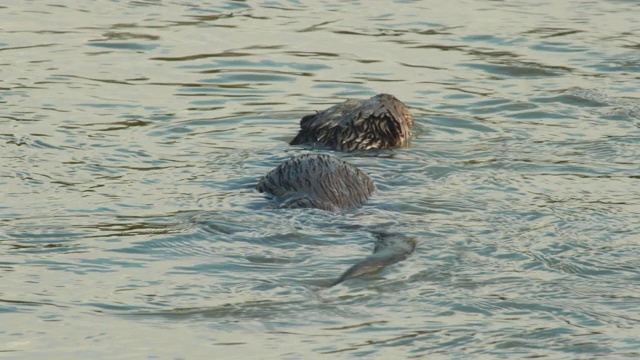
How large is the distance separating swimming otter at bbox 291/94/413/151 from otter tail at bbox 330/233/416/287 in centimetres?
221

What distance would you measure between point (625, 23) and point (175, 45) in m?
4.03

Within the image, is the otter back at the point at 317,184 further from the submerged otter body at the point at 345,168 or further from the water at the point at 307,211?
the water at the point at 307,211

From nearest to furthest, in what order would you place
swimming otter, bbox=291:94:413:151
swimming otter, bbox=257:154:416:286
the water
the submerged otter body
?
the water → the submerged otter body → swimming otter, bbox=257:154:416:286 → swimming otter, bbox=291:94:413:151

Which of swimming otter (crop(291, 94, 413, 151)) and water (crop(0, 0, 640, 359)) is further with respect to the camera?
swimming otter (crop(291, 94, 413, 151))

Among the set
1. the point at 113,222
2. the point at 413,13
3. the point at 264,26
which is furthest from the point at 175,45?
the point at 113,222

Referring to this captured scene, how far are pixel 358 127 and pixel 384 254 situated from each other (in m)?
2.73

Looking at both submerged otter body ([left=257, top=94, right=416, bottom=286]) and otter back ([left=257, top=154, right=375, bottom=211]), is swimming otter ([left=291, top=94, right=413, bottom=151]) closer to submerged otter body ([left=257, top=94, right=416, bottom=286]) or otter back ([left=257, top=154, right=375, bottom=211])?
submerged otter body ([left=257, top=94, right=416, bottom=286])

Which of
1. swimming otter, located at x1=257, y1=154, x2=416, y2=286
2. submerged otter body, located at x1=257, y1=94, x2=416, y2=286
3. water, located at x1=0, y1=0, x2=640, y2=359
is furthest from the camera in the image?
swimming otter, located at x1=257, y1=154, x2=416, y2=286

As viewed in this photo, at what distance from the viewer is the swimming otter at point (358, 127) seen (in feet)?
28.6

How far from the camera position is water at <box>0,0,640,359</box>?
5.41m

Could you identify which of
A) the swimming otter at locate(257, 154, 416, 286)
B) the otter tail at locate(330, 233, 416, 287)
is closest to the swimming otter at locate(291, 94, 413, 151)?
the swimming otter at locate(257, 154, 416, 286)

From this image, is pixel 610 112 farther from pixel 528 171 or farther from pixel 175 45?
pixel 175 45

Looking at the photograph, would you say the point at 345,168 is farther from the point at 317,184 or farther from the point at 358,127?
the point at 358,127

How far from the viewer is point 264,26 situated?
40.1 feet
